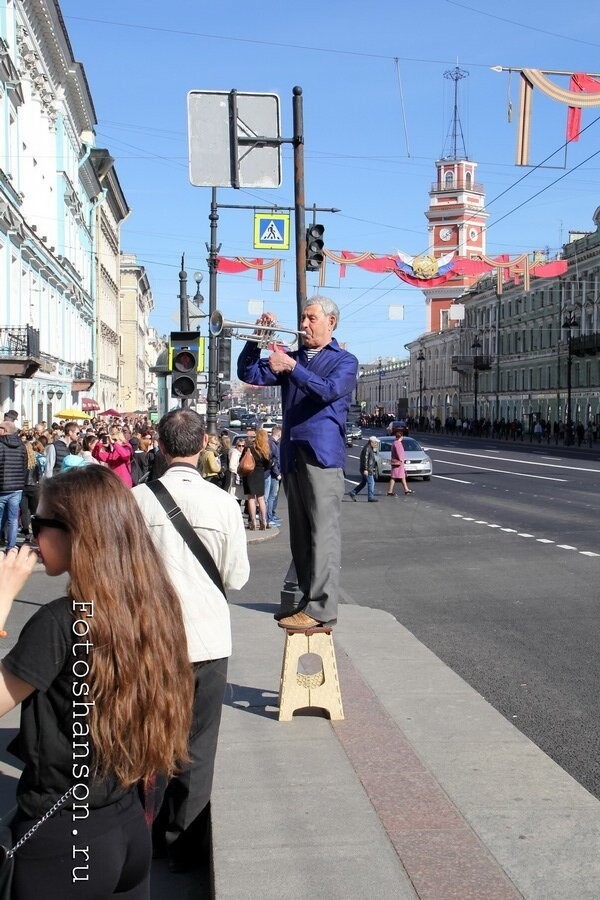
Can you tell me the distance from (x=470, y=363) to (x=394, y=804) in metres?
98.1

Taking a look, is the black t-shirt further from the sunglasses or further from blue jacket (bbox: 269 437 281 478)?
blue jacket (bbox: 269 437 281 478)

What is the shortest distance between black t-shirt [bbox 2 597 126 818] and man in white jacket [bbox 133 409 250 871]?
4.48ft

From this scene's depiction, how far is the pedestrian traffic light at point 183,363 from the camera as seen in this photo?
14758mm

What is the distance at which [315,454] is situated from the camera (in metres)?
5.12

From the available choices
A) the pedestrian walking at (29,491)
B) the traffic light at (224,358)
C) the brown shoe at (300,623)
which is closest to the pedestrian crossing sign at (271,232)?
the traffic light at (224,358)

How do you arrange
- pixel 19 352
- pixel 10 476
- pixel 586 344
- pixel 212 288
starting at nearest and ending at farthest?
pixel 10 476
pixel 212 288
pixel 19 352
pixel 586 344

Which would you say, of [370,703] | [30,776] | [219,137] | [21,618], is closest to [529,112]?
[219,137]

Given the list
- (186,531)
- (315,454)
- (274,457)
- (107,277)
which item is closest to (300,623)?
(315,454)

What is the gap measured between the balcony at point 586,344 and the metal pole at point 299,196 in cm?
5889

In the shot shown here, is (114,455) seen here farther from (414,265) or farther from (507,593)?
(414,265)

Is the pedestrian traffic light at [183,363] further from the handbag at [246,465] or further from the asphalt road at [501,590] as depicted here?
the asphalt road at [501,590]

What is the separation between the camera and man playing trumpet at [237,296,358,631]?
5.15 metres

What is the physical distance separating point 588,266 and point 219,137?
63.9m

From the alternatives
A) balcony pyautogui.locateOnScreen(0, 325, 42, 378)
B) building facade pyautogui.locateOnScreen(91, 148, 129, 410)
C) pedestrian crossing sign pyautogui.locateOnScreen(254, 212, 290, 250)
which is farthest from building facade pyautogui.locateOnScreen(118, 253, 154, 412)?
pedestrian crossing sign pyautogui.locateOnScreen(254, 212, 290, 250)
